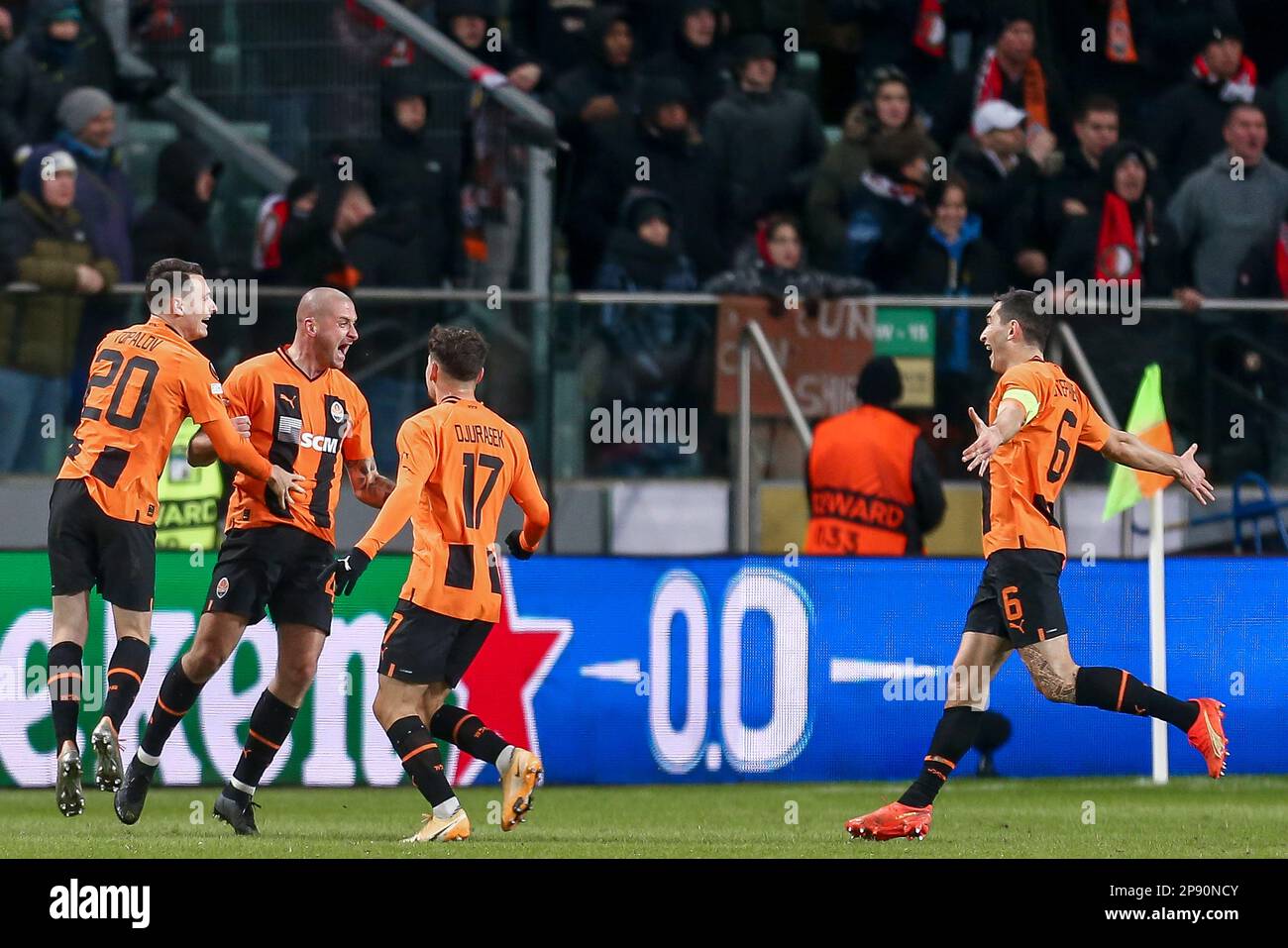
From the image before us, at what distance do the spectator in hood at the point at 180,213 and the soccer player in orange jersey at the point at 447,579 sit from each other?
16.5ft

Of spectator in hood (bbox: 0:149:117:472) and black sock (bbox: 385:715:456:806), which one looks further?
spectator in hood (bbox: 0:149:117:472)

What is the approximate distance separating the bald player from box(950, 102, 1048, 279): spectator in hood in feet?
20.7

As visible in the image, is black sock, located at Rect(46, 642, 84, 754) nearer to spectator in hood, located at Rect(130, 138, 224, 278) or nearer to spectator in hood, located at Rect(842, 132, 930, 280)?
spectator in hood, located at Rect(130, 138, 224, 278)

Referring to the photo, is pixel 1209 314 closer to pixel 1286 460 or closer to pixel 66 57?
pixel 1286 460

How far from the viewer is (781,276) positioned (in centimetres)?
1386

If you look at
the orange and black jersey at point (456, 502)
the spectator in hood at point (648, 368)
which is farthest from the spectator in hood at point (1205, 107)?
the orange and black jersey at point (456, 502)

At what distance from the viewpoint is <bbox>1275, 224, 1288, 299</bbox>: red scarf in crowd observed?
15.0 metres

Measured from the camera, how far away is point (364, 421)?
31.6 feet

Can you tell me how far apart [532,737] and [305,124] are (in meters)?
4.70

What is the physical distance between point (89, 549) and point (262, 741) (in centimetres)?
110

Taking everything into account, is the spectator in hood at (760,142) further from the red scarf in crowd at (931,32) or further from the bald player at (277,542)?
the bald player at (277,542)

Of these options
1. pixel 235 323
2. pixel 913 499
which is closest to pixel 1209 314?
pixel 913 499

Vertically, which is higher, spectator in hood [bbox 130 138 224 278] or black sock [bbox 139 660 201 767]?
spectator in hood [bbox 130 138 224 278]

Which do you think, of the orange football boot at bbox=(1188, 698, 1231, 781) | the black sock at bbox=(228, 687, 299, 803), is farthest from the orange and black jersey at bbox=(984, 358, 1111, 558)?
the black sock at bbox=(228, 687, 299, 803)
